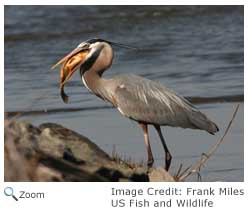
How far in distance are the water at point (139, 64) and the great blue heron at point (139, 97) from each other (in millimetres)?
361

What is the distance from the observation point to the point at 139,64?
13.1 metres

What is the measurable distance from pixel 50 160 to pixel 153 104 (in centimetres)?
203

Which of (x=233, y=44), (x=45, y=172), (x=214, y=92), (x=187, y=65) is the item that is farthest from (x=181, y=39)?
(x=45, y=172)

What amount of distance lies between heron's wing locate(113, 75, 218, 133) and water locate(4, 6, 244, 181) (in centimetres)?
39

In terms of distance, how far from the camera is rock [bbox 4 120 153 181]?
5.85 m

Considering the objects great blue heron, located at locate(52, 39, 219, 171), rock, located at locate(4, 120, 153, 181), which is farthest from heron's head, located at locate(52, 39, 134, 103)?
rock, located at locate(4, 120, 153, 181)

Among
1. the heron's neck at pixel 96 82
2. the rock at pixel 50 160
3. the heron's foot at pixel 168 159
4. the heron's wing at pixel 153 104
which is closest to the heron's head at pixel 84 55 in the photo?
the heron's neck at pixel 96 82

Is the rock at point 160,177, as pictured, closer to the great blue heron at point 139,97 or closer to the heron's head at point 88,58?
the great blue heron at point 139,97

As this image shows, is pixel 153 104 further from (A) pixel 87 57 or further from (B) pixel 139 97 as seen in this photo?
(A) pixel 87 57

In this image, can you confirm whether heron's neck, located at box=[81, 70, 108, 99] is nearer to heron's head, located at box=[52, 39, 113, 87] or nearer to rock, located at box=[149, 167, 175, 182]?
heron's head, located at box=[52, 39, 113, 87]

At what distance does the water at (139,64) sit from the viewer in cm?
854

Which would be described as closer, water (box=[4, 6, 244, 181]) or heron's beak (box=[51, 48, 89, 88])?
heron's beak (box=[51, 48, 89, 88])

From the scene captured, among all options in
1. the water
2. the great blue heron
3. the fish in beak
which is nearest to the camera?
the great blue heron

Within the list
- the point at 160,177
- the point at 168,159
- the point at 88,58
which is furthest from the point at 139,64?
the point at 160,177
